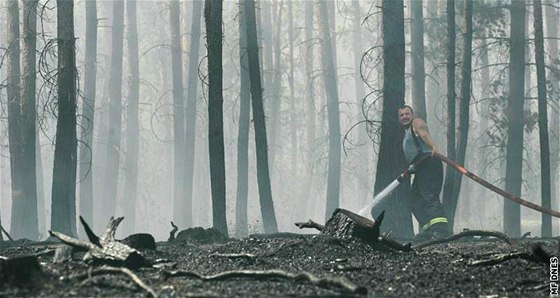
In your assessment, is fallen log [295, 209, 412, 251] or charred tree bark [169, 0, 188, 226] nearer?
fallen log [295, 209, 412, 251]

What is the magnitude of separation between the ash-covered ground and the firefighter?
4881mm

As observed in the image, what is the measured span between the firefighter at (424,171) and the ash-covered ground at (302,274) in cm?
488

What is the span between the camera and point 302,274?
7.46 meters

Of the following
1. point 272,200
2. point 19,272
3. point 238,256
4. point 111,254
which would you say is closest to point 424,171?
point 272,200

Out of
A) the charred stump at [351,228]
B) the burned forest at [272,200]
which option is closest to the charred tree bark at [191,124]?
the burned forest at [272,200]

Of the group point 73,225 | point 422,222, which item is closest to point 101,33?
point 73,225

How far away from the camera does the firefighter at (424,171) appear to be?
15539 millimetres

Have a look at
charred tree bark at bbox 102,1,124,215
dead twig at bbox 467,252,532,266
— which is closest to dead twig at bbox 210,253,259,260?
dead twig at bbox 467,252,532,266

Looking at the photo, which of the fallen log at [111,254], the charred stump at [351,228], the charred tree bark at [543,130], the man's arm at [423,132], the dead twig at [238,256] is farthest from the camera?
the charred tree bark at [543,130]

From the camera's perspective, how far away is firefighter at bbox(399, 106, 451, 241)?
1554 cm

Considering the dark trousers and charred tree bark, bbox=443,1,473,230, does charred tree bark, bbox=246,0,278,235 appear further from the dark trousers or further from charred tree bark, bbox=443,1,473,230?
the dark trousers

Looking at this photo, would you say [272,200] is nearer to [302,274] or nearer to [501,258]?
[501,258]

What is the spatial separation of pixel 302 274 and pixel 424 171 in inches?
338

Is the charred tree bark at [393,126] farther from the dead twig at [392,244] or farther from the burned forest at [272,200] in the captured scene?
the dead twig at [392,244]
